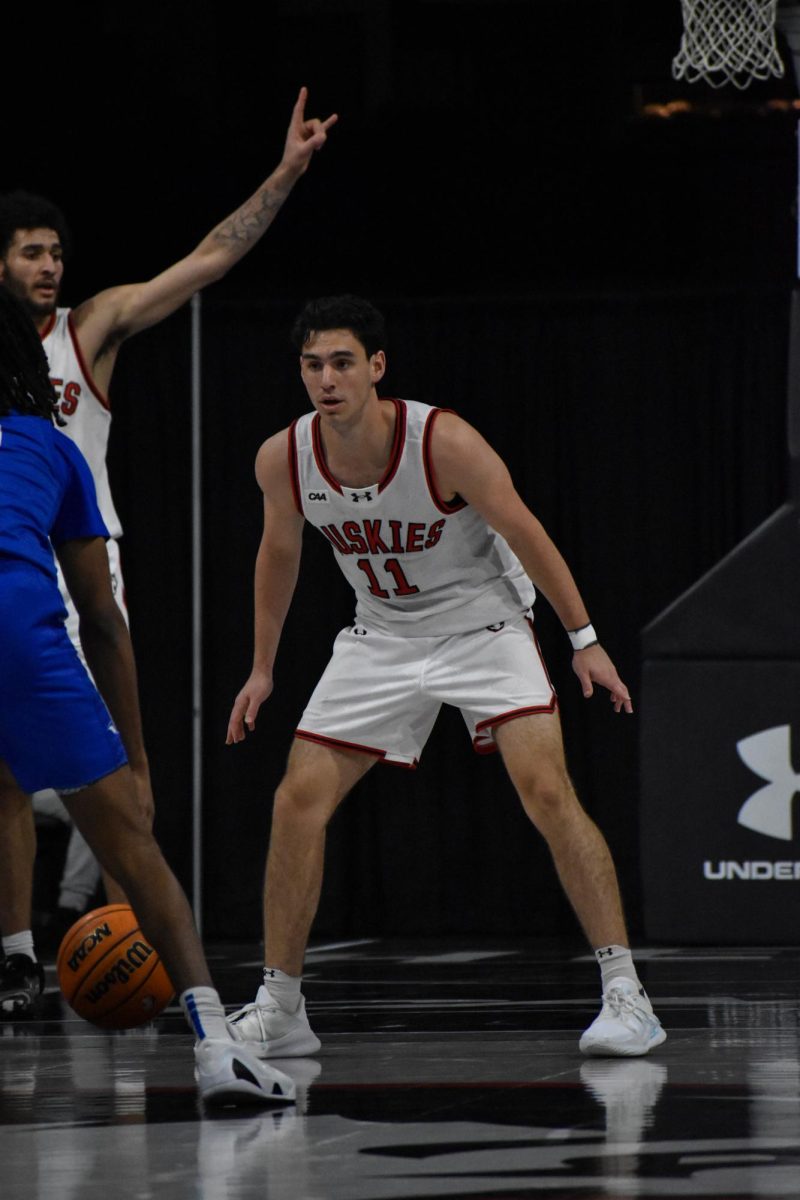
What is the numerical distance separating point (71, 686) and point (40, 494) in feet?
1.15

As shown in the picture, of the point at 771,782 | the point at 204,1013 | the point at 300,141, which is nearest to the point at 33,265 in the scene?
the point at 300,141

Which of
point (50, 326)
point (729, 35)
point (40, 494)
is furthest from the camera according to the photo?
point (729, 35)

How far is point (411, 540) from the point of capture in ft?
14.4

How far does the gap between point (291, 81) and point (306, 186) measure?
1.46 ft

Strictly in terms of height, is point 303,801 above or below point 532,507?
below

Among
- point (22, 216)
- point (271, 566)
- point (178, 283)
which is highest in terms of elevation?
point (22, 216)

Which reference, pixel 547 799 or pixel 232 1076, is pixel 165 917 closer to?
pixel 232 1076

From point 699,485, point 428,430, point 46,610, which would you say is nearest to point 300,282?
point 699,485

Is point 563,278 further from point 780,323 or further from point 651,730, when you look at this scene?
point 651,730

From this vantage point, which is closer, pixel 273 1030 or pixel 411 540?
pixel 273 1030

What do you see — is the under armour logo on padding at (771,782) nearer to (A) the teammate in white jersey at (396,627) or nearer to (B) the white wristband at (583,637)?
(A) the teammate in white jersey at (396,627)

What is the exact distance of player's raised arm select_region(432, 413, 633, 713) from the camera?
13.9 feet

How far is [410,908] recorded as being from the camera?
8.31 metres

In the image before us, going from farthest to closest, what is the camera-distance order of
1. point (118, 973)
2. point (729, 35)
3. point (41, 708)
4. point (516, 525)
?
point (729, 35)
point (118, 973)
point (516, 525)
point (41, 708)
